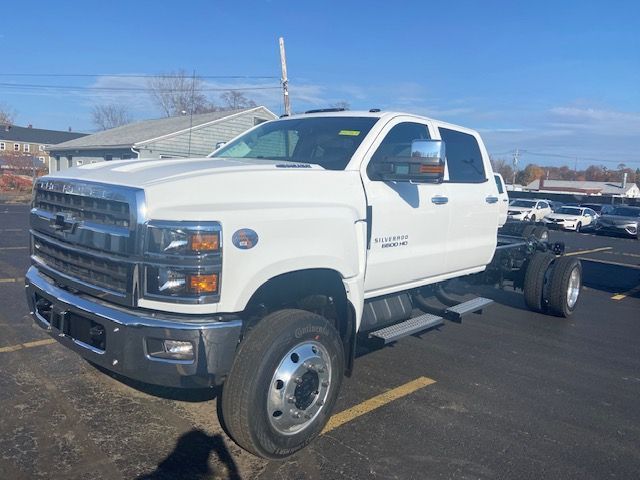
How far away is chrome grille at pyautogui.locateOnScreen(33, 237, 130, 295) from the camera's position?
3.18 metres

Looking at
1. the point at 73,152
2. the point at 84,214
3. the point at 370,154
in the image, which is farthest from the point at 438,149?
the point at 73,152

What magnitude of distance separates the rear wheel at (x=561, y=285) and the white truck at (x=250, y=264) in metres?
3.31

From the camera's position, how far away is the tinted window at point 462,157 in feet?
18.3

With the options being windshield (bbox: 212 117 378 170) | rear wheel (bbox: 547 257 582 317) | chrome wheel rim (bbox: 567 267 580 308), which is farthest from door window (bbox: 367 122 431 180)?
chrome wheel rim (bbox: 567 267 580 308)

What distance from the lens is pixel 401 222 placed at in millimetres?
4617

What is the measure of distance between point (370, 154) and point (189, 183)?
67.1 inches

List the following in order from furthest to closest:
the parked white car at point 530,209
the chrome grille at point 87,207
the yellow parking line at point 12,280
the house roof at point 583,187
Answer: the house roof at point 583,187 → the parked white car at point 530,209 → the yellow parking line at point 12,280 → the chrome grille at point 87,207

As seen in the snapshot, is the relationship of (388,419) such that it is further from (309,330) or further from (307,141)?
(307,141)

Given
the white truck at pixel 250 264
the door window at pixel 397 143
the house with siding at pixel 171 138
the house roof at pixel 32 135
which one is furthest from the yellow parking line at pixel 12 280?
the house roof at pixel 32 135

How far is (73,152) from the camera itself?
3666 centimetres

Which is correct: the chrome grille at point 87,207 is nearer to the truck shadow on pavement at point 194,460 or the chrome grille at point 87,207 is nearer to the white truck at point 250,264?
the white truck at point 250,264

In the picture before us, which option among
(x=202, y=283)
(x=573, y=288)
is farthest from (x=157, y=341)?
(x=573, y=288)

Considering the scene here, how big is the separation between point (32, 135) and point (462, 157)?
83604 mm

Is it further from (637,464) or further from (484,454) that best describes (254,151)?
(637,464)
